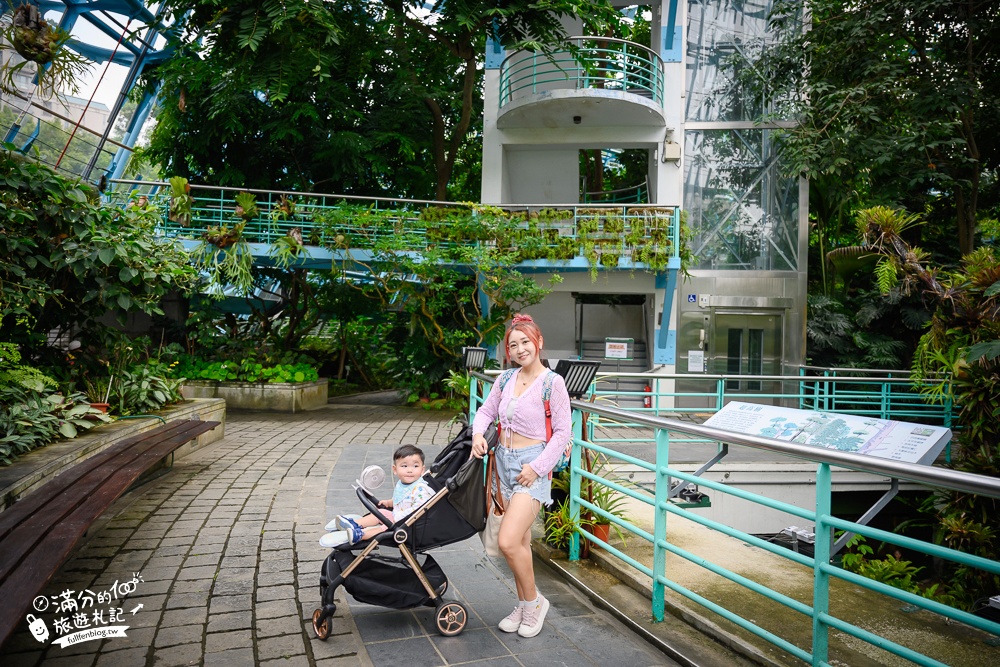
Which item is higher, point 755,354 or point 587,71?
point 587,71

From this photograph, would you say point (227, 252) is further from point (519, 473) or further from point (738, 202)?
point (738, 202)

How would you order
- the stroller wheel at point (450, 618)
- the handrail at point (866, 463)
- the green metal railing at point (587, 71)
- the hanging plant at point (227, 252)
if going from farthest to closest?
the green metal railing at point (587, 71)
the hanging plant at point (227, 252)
the stroller wheel at point (450, 618)
the handrail at point (866, 463)

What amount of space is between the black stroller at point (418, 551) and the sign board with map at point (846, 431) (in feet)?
4.65

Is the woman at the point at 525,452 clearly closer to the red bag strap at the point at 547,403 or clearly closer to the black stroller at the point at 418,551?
the red bag strap at the point at 547,403

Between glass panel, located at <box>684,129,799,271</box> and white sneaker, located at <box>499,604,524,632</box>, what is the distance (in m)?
13.2

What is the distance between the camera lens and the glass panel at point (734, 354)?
15.8m

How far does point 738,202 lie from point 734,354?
11.3 feet

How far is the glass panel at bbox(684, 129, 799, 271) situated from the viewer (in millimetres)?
15602

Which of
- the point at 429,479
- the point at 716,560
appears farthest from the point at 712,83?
the point at 429,479

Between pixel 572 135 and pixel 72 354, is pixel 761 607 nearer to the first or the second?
pixel 72 354

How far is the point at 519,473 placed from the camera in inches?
137

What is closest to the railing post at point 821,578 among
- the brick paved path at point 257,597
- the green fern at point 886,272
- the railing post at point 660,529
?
the brick paved path at point 257,597

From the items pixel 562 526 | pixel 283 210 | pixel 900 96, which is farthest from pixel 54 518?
pixel 900 96

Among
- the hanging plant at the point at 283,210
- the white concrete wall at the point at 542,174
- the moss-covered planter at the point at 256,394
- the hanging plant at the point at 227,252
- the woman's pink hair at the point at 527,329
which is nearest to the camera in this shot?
the woman's pink hair at the point at 527,329
